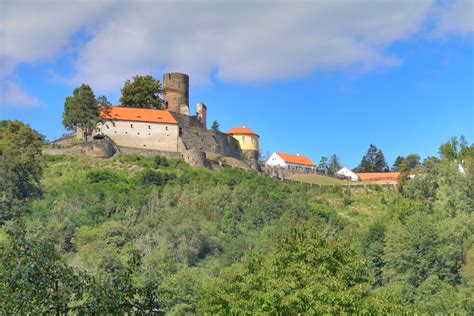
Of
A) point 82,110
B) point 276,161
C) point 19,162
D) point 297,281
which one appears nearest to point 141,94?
point 82,110

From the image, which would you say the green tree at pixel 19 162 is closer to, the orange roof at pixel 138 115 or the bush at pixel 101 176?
the bush at pixel 101 176

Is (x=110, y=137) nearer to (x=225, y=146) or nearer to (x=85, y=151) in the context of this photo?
(x=85, y=151)

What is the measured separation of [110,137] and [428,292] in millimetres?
39697

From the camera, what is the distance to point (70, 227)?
61.9 meters

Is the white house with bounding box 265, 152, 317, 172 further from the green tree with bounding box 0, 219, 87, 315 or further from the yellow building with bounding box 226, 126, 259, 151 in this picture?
the green tree with bounding box 0, 219, 87, 315

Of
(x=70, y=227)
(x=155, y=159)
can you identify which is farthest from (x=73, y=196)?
(x=155, y=159)

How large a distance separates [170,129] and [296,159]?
3842cm

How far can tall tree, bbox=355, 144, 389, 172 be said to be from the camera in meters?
123

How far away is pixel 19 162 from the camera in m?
64.7

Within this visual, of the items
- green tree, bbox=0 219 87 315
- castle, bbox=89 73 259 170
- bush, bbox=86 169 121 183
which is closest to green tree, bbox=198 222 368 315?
green tree, bbox=0 219 87 315

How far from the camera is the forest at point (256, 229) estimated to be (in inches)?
1174

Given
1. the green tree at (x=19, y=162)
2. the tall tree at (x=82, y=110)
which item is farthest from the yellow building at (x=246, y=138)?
the green tree at (x=19, y=162)

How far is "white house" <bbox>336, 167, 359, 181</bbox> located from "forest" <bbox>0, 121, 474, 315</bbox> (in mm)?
21899

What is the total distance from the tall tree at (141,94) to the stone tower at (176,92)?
0.95m
